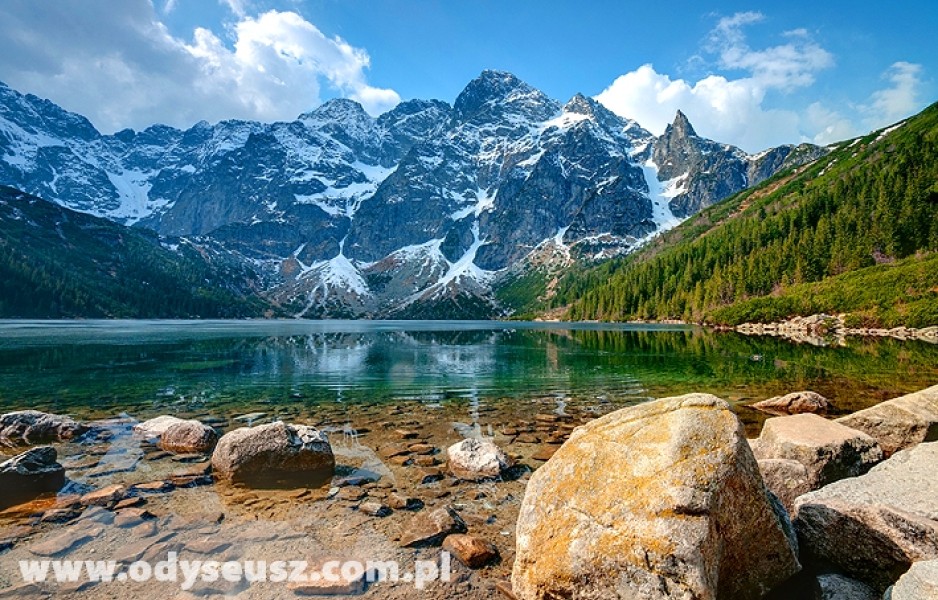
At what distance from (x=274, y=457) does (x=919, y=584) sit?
15883mm

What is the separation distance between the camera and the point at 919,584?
18.6ft

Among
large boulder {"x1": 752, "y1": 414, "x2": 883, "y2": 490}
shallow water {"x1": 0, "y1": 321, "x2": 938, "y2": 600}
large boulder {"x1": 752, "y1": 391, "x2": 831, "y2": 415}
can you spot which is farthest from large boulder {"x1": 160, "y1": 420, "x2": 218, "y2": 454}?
large boulder {"x1": 752, "y1": 391, "x2": 831, "y2": 415}

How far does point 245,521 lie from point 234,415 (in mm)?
15407

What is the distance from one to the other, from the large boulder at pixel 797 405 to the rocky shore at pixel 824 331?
53.9 m

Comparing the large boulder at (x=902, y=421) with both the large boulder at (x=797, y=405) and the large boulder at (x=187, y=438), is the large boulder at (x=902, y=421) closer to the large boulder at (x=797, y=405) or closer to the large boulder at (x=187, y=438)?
the large boulder at (x=797, y=405)

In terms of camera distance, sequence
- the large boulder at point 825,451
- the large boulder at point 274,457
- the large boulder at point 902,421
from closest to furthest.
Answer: the large boulder at point 825,451, the large boulder at point 902,421, the large boulder at point 274,457

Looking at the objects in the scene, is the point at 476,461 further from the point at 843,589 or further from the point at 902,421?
the point at 902,421

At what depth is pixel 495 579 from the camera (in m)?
9.33

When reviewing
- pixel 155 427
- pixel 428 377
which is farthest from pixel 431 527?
pixel 428 377

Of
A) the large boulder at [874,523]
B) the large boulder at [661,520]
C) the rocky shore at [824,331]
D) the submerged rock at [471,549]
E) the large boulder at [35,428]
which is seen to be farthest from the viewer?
the rocky shore at [824,331]

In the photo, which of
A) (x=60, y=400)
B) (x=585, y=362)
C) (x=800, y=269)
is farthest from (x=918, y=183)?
(x=60, y=400)

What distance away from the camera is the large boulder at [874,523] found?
299 inches

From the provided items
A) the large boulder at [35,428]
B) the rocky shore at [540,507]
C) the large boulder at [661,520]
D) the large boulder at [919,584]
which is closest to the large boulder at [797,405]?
the rocky shore at [540,507]

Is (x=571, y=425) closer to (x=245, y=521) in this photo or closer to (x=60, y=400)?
(x=245, y=521)
